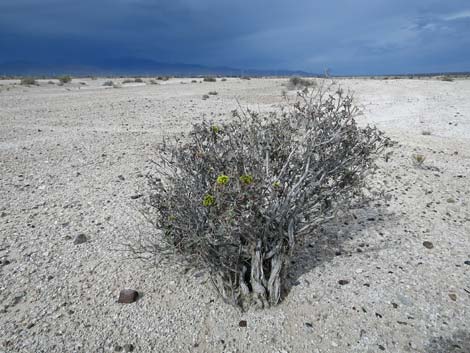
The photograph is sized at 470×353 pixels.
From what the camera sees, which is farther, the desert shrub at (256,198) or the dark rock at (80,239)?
the dark rock at (80,239)

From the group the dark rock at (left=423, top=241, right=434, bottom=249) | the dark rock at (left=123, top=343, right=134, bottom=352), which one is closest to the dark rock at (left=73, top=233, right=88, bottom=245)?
the dark rock at (left=123, top=343, right=134, bottom=352)

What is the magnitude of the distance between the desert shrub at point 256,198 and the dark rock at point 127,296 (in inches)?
19.3

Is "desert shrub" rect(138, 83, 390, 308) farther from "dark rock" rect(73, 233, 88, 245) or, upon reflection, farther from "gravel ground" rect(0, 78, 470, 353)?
"dark rock" rect(73, 233, 88, 245)

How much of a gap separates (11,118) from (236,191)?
1130 centimetres

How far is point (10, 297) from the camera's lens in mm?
3223

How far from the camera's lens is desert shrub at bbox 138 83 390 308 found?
8.61 feet

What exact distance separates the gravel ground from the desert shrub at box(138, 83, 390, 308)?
0.35 metres

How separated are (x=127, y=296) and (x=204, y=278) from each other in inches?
29.7

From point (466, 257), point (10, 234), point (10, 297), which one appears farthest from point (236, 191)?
point (10, 234)

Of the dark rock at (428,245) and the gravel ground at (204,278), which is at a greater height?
the dark rock at (428,245)

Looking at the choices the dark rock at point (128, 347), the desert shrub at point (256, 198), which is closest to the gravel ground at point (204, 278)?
the dark rock at point (128, 347)

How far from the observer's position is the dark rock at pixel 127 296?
315 cm

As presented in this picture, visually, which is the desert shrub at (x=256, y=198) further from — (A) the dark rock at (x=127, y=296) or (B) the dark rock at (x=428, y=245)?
(B) the dark rock at (x=428, y=245)

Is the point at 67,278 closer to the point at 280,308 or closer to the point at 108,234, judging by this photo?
the point at 108,234
